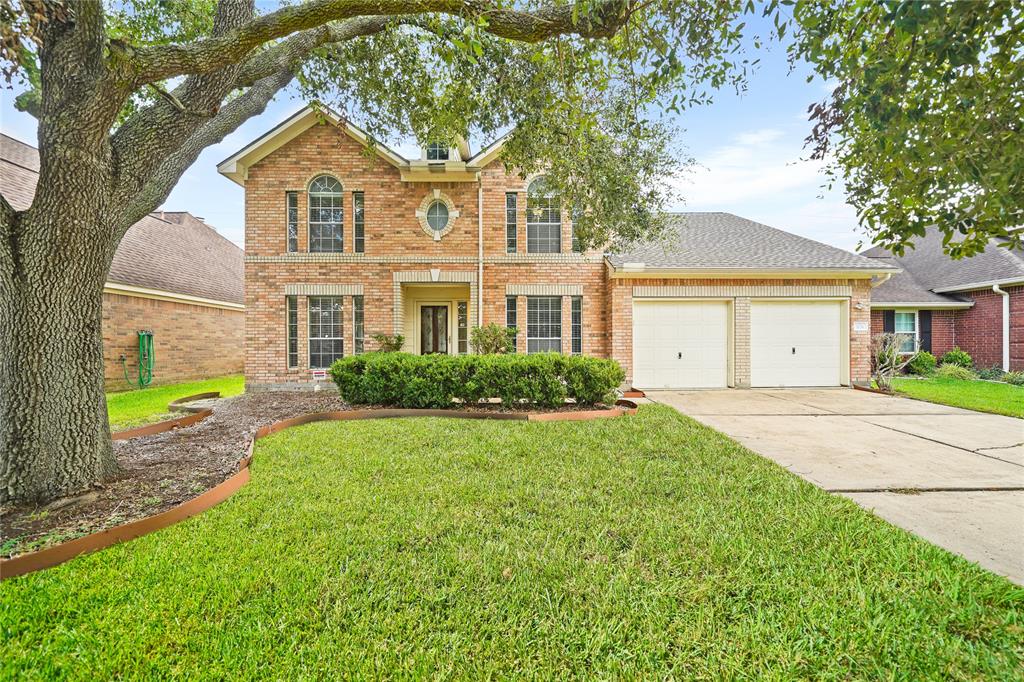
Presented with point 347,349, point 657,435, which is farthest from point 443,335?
point 657,435

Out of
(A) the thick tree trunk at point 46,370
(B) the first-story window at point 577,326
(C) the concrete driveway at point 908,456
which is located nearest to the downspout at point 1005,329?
(C) the concrete driveway at point 908,456

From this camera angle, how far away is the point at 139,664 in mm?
1962

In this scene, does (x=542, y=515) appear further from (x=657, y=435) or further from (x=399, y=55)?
(x=399, y=55)

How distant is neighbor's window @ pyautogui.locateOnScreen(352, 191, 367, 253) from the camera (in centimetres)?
1105

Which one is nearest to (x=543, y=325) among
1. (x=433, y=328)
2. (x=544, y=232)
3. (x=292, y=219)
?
(x=544, y=232)

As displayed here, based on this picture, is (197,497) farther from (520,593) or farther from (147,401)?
(147,401)

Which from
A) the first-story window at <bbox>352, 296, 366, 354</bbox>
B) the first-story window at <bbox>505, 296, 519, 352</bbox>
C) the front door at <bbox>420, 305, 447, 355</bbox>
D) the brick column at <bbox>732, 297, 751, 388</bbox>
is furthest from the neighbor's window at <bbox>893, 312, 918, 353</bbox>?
the first-story window at <bbox>352, 296, 366, 354</bbox>

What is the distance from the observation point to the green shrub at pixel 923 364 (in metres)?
13.2

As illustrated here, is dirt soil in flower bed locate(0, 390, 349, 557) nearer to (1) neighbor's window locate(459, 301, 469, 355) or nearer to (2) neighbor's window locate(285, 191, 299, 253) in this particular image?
(2) neighbor's window locate(285, 191, 299, 253)

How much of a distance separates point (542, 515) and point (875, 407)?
8700mm

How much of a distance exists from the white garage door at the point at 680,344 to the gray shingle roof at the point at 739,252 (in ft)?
3.77

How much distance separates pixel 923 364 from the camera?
13.3 meters

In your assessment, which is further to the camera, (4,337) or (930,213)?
(4,337)

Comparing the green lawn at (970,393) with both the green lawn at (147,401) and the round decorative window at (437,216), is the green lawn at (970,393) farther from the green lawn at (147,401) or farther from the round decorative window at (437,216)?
the green lawn at (147,401)
